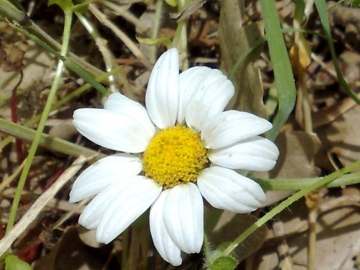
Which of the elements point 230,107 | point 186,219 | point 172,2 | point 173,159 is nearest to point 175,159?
point 173,159

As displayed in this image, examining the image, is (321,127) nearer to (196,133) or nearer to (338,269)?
(338,269)

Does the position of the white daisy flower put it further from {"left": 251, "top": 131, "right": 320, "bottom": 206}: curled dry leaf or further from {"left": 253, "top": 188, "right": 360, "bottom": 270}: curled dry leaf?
{"left": 253, "top": 188, "right": 360, "bottom": 270}: curled dry leaf

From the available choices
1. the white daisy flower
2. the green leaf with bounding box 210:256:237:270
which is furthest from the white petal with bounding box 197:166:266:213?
the green leaf with bounding box 210:256:237:270

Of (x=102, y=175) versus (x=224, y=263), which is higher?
(x=102, y=175)

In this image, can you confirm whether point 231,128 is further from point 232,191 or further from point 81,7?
point 81,7

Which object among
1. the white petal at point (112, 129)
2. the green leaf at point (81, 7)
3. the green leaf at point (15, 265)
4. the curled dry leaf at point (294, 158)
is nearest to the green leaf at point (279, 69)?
the curled dry leaf at point (294, 158)

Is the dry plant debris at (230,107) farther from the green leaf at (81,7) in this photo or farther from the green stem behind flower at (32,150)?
the green leaf at (81,7)

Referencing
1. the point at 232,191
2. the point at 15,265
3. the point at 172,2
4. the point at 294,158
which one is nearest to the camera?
the point at 232,191

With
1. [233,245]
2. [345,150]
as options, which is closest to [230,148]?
[233,245]
